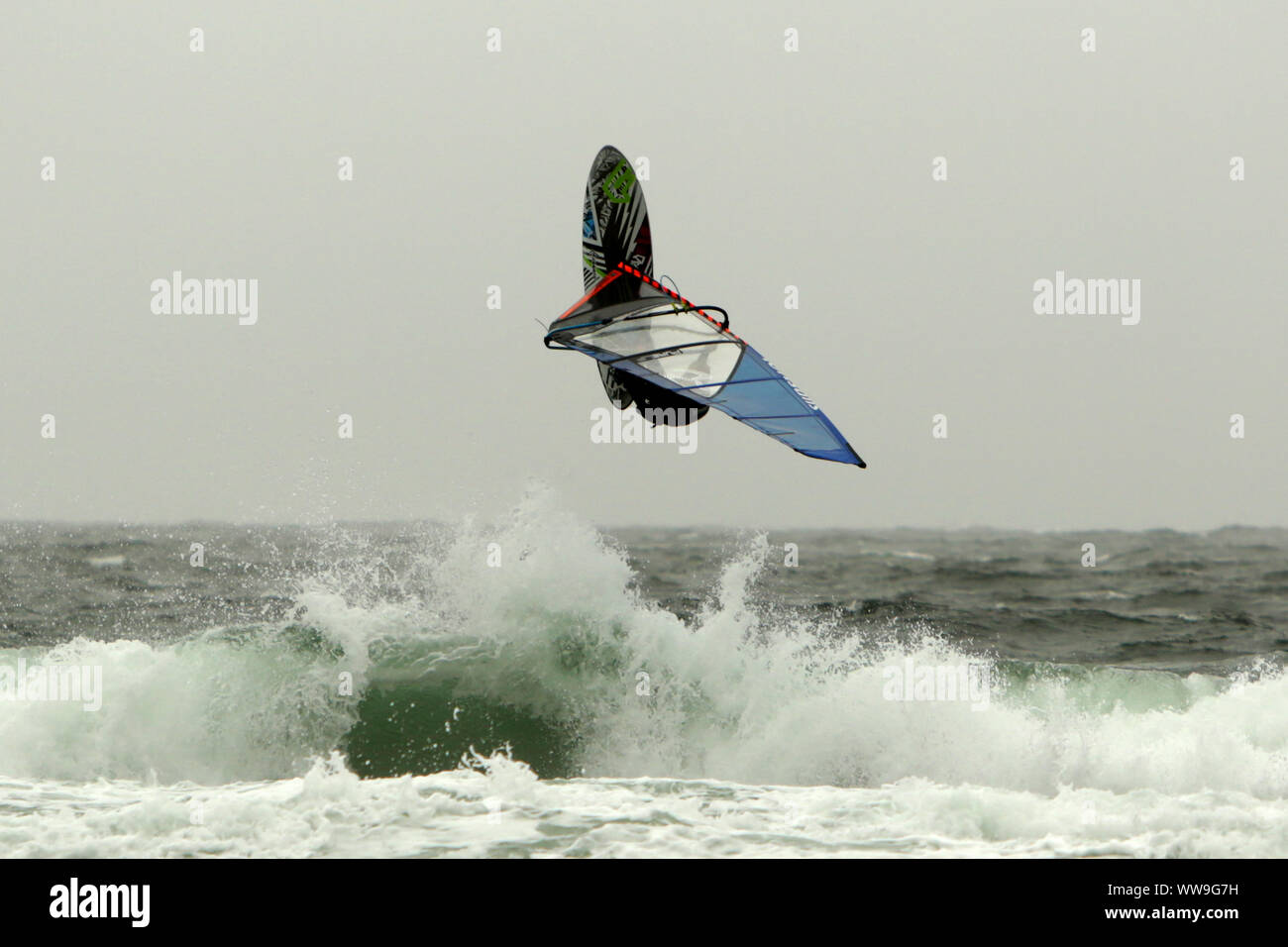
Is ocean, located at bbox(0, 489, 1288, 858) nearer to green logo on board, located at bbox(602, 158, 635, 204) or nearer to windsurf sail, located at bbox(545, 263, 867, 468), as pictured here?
windsurf sail, located at bbox(545, 263, 867, 468)

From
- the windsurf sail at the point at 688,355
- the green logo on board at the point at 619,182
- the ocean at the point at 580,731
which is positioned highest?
the green logo on board at the point at 619,182

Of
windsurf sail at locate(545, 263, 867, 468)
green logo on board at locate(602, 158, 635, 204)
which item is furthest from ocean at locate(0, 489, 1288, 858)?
green logo on board at locate(602, 158, 635, 204)

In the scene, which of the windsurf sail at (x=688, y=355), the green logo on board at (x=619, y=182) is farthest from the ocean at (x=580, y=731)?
the green logo on board at (x=619, y=182)

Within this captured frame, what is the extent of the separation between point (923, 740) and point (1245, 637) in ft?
30.9

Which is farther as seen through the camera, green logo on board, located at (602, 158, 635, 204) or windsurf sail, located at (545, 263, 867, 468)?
green logo on board, located at (602, 158, 635, 204)

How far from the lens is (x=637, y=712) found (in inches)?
446

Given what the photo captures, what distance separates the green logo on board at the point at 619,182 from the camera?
13469 millimetres

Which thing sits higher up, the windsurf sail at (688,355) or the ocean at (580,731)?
the windsurf sail at (688,355)

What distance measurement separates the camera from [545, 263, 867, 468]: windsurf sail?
9891mm

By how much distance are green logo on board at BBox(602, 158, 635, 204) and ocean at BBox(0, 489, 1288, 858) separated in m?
3.81

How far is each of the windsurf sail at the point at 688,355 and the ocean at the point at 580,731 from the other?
185cm

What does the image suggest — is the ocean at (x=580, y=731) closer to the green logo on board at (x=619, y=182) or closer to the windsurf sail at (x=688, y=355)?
the windsurf sail at (x=688, y=355)
